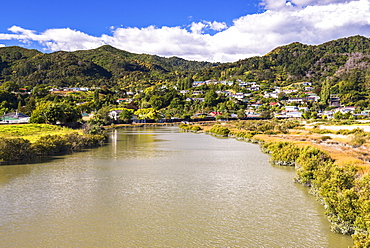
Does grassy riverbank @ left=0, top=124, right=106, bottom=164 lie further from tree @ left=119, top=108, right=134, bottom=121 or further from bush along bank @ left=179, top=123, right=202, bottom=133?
tree @ left=119, top=108, right=134, bottom=121

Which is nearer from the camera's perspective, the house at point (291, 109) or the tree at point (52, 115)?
the tree at point (52, 115)

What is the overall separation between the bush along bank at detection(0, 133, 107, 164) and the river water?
14.3 ft

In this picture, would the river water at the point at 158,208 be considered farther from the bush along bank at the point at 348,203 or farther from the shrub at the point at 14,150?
the shrub at the point at 14,150

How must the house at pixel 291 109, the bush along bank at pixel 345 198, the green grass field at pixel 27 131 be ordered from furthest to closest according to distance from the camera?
the house at pixel 291 109
the green grass field at pixel 27 131
the bush along bank at pixel 345 198

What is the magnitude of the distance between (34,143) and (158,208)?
33.2 metres

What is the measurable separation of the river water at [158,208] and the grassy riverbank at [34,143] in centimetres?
475

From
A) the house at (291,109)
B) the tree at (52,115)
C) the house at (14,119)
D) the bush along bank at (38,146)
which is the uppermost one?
the house at (291,109)

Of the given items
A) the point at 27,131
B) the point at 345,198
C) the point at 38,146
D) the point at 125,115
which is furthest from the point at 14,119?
the point at 345,198

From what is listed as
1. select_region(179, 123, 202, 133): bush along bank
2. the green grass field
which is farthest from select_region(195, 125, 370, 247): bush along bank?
select_region(179, 123, 202, 133): bush along bank

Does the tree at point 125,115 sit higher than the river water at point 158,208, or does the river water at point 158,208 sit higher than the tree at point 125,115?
the tree at point 125,115

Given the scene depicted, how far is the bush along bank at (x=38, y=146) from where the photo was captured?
4169cm

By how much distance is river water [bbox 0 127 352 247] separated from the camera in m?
17.9

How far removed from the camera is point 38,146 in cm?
4744

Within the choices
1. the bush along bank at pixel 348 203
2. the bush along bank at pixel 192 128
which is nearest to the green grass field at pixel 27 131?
the bush along bank at pixel 348 203
